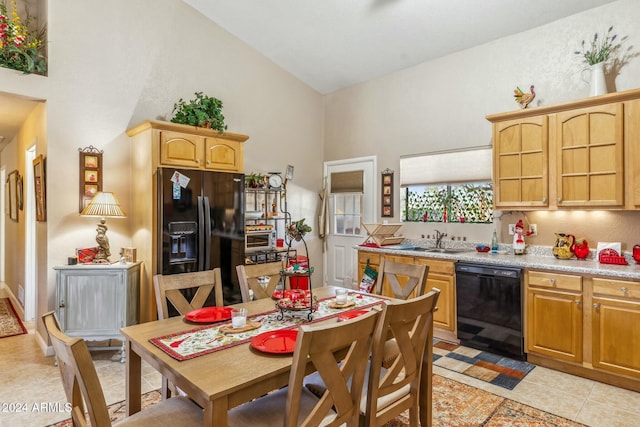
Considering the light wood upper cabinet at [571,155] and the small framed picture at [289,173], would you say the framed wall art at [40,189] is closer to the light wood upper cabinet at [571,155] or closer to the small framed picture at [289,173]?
the small framed picture at [289,173]

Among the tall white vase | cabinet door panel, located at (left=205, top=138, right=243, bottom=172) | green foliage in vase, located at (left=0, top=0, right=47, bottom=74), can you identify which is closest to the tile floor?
cabinet door panel, located at (left=205, top=138, right=243, bottom=172)

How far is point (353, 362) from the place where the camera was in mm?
1519

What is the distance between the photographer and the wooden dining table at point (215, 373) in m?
1.33

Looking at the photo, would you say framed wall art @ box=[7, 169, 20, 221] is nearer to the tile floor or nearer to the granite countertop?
the tile floor

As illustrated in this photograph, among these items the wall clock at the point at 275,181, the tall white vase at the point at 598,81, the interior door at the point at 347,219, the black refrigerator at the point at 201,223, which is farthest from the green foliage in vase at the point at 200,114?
the tall white vase at the point at 598,81

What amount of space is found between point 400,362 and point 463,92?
145 inches

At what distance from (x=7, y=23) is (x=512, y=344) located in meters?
5.41

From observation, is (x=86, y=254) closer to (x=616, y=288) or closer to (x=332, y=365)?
(x=332, y=365)

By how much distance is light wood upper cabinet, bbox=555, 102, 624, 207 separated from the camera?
3180mm

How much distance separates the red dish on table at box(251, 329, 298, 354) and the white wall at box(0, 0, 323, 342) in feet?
9.62

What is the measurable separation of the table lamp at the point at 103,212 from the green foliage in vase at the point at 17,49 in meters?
1.27

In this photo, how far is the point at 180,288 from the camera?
2385 millimetres

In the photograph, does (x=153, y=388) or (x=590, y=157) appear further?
(x=590, y=157)

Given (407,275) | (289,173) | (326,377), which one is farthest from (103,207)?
(326,377)
